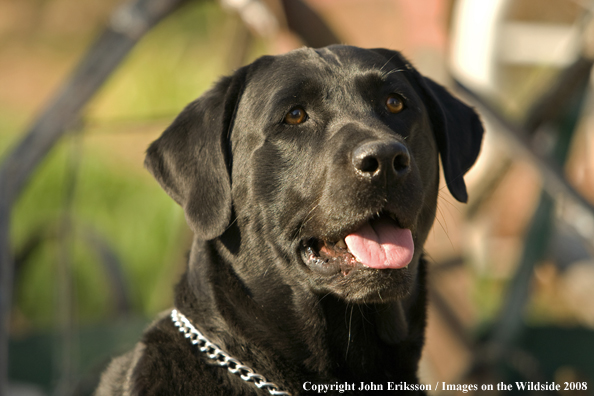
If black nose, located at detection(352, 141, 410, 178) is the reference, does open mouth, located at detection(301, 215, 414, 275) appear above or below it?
below

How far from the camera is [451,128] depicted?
263cm

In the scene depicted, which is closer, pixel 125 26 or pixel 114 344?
pixel 125 26

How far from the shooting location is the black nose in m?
1.96

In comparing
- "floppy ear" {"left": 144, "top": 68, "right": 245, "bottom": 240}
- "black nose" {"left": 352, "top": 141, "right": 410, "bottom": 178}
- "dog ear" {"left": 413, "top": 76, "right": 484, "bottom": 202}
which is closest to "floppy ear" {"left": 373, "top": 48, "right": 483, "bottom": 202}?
"dog ear" {"left": 413, "top": 76, "right": 484, "bottom": 202}

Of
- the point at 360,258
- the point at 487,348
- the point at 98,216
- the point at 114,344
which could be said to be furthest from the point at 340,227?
the point at 98,216

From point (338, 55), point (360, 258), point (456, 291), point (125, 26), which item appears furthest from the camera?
point (456, 291)

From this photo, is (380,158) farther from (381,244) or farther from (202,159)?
(202,159)

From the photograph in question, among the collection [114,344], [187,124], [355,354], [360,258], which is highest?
[187,124]

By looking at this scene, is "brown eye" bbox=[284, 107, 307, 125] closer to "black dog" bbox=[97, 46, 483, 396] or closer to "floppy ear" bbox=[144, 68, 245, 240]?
"black dog" bbox=[97, 46, 483, 396]

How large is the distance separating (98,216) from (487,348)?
20.7ft

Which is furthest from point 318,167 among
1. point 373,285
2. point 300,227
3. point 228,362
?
point 228,362

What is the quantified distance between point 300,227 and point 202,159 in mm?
468

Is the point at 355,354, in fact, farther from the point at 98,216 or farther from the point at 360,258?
the point at 98,216

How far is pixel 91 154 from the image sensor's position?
10.0m
